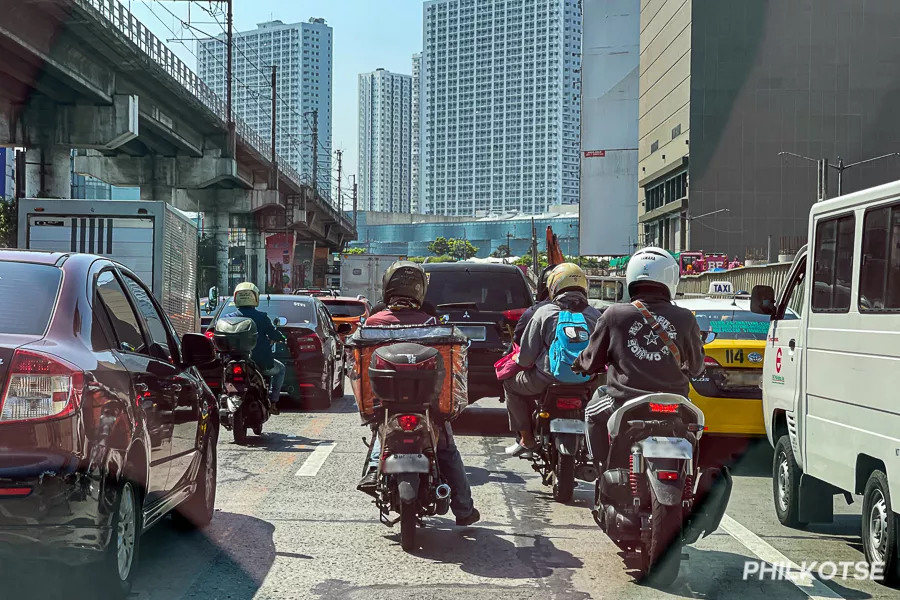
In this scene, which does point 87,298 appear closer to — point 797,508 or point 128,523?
point 128,523

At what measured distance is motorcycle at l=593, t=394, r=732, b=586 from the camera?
18.1 ft

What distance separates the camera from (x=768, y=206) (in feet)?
310

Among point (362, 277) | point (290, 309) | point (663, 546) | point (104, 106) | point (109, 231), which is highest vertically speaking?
point (104, 106)

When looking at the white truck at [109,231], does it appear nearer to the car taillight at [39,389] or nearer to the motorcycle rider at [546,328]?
the motorcycle rider at [546,328]

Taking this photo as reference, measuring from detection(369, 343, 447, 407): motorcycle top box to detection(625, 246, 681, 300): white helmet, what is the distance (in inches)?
46.4

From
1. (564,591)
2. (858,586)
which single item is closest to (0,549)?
(564,591)

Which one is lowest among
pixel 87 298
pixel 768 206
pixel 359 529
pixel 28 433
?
pixel 359 529

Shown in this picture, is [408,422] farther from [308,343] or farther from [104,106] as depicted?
[104,106]

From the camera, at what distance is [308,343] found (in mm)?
15672

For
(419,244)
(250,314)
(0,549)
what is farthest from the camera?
(419,244)

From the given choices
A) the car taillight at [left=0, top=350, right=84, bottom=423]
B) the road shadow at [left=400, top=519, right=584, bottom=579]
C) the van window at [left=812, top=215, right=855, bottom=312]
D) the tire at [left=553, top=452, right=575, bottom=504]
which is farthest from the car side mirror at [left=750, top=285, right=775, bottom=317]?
the car taillight at [left=0, top=350, right=84, bottom=423]

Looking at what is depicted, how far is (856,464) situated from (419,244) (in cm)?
19177

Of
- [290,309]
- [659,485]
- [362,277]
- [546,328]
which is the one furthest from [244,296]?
[362,277]

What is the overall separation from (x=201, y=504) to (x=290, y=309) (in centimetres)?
976
